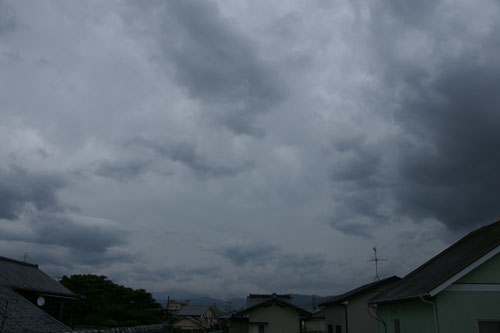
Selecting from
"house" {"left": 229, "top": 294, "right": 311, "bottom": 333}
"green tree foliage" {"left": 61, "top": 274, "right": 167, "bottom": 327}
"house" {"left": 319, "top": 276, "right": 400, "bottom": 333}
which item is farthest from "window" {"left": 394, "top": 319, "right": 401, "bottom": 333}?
"green tree foliage" {"left": 61, "top": 274, "right": 167, "bottom": 327}

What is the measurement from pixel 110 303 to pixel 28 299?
64.2ft

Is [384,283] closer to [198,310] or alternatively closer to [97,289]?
[97,289]

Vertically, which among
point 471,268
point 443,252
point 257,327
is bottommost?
point 257,327

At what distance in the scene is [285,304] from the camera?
3203 cm

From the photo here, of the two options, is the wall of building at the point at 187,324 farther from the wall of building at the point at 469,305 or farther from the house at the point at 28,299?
the wall of building at the point at 469,305

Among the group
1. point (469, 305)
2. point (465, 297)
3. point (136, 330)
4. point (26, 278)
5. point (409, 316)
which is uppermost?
point (26, 278)

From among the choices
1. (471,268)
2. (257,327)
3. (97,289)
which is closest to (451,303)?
(471,268)

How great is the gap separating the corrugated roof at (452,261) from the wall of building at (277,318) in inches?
558

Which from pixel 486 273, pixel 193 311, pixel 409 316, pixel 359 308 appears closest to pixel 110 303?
pixel 359 308

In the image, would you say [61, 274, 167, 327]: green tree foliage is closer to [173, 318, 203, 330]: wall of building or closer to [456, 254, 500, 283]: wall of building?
[173, 318, 203, 330]: wall of building

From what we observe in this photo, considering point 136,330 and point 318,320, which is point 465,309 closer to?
point 136,330

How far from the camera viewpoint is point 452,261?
53.9 feet

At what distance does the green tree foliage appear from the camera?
3784 centimetres

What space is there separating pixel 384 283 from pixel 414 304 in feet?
35.1
